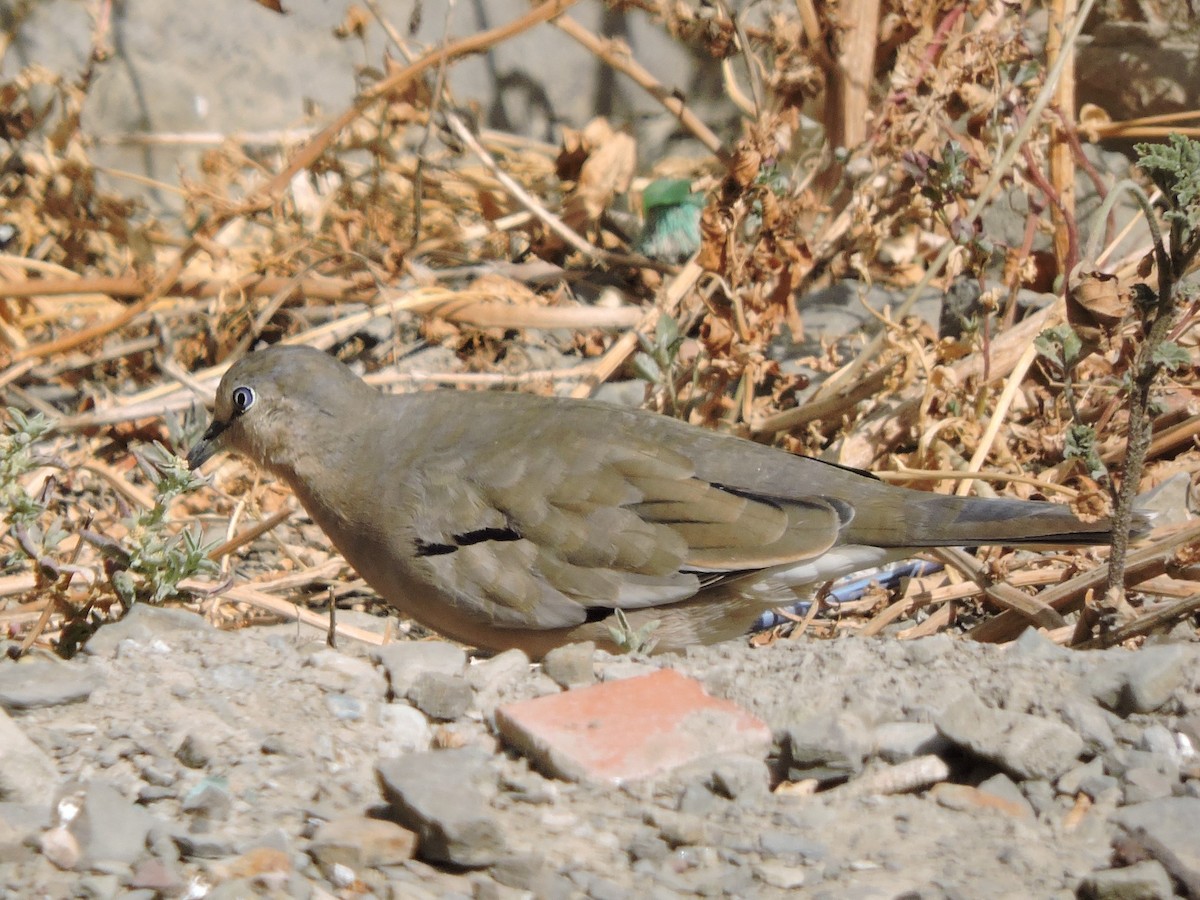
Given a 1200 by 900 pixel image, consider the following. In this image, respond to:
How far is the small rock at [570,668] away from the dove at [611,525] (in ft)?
2.74

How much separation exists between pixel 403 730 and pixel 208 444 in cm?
206

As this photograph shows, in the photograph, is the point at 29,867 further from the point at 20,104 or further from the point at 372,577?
the point at 20,104

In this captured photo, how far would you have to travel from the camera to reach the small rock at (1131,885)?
206 centimetres

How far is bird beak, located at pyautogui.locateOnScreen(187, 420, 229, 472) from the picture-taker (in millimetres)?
4398

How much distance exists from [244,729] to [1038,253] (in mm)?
3821

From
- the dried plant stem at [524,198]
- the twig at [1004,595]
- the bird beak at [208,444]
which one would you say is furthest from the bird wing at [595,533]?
the dried plant stem at [524,198]

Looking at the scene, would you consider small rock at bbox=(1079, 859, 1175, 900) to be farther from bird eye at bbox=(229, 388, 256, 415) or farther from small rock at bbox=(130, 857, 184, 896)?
bird eye at bbox=(229, 388, 256, 415)

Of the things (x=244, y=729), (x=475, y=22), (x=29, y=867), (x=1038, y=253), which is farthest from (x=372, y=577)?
(x=475, y=22)

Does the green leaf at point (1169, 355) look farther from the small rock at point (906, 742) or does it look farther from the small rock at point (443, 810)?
the small rock at point (443, 810)

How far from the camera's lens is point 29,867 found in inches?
80.7

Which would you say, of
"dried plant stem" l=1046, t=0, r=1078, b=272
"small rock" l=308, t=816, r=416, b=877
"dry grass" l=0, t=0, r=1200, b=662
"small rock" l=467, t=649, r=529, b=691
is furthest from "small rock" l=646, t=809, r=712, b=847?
"dried plant stem" l=1046, t=0, r=1078, b=272

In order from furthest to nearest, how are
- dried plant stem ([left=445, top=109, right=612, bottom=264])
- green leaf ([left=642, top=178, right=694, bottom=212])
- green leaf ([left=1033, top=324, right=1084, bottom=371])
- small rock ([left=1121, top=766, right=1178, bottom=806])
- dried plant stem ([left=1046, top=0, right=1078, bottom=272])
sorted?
green leaf ([left=642, top=178, right=694, bottom=212])
dried plant stem ([left=445, top=109, right=612, bottom=264])
dried plant stem ([left=1046, top=0, right=1078, bottom=272])
green leaf ([left=1033, top=324, right=1084, bottom=371])
small rock ([left=1121, top=766, right=1178, bottom=806])

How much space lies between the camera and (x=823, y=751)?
2.45 metres

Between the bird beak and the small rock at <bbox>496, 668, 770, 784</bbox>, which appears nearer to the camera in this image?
the small rock at <bbox>496, 668, 770, 784</bbox>
